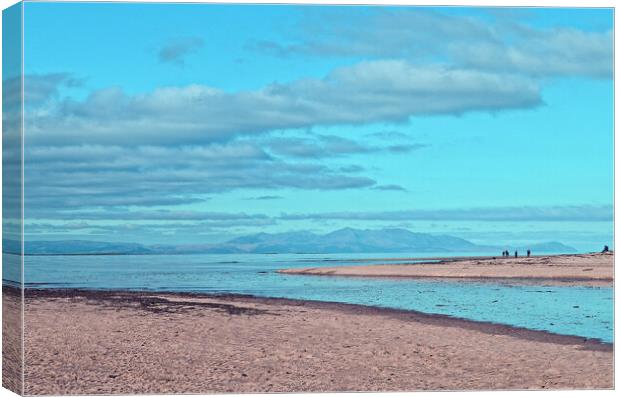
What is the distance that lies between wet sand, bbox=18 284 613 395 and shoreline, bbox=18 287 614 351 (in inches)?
4.4

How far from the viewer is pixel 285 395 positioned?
55.1 feet

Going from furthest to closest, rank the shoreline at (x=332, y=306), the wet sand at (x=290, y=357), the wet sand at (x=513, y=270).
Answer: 1. the wet sand at (x=513, y=270)
2. the shoreline at (x=332, y=306)
3. the wet sand at (x=290, y=357)

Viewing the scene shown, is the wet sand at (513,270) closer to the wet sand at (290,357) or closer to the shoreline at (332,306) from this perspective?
the shoreline at (332,306)

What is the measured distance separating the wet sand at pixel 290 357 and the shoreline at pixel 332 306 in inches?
4.4

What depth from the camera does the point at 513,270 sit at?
151 ft

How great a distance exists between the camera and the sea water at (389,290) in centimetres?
2453

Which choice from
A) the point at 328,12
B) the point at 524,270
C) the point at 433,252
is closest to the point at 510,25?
the point at 328,12

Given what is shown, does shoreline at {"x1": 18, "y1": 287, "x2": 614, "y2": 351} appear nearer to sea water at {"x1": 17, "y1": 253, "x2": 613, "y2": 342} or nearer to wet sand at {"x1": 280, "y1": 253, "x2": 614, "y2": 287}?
sea water at {"x1": 17, "y1": 253, "x2": 613, "y2": 342}

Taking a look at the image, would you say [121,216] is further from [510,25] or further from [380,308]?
[380,308]

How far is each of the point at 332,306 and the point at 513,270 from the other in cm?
2083

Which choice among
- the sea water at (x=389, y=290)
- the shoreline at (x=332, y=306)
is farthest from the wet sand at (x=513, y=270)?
the shoreline at (x=332, y=306)

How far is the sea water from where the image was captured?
80.5ft

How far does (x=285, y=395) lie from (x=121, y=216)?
4926 millimetres

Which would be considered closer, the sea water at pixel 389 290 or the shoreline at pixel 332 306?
the shoreline at pixel 332 306
